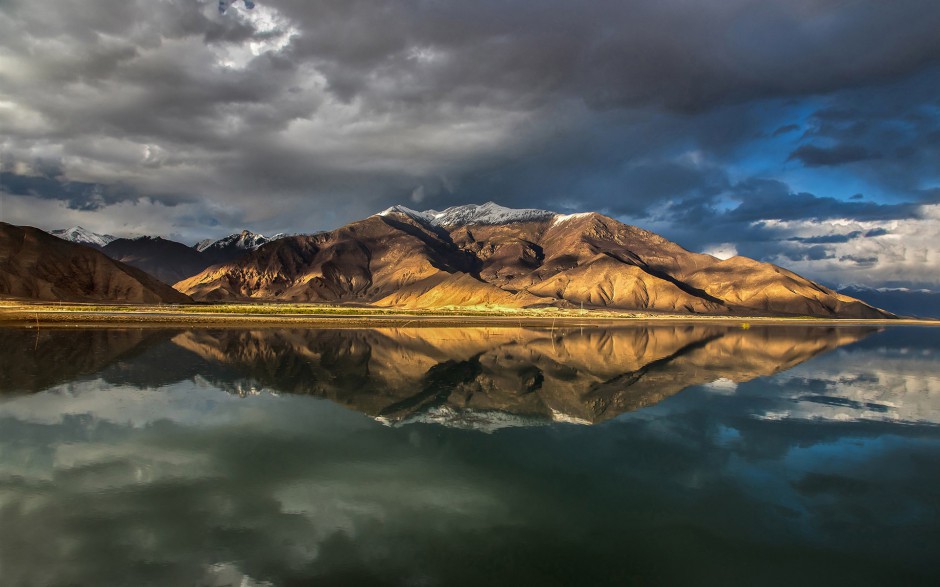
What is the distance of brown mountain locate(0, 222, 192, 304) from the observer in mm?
122312

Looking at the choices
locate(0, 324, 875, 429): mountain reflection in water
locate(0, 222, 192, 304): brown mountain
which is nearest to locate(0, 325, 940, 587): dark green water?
locate(0, 324, 875, 429): mountain reflection in water

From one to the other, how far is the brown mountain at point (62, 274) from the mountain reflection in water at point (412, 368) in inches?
3400

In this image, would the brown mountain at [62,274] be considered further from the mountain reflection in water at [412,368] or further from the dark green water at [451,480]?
the dark green water at [451,480]

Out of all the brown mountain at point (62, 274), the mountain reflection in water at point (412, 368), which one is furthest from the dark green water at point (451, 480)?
the brown mountain at point (62, 274)

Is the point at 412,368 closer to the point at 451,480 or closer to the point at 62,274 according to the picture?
the point at 451,480

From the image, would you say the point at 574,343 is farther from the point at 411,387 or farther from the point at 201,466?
the point at 201,466

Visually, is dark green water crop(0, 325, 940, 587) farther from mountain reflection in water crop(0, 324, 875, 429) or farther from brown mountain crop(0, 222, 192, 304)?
brown mountain crop(0, 222, 192, 304)

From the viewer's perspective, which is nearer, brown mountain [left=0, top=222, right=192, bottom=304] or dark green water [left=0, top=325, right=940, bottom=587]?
dark green water [left=0, top=325, right=940, bottom=587]

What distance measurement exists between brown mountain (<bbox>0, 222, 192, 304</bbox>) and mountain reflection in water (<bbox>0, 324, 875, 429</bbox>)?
86.4m

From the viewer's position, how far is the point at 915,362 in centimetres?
5838

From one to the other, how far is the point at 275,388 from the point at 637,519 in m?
24.3

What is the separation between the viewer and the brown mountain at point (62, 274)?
122 meters

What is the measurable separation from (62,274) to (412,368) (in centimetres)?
13875

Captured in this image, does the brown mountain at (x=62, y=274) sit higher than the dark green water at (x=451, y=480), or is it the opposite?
the brown mountain at (x=62, y=274)
